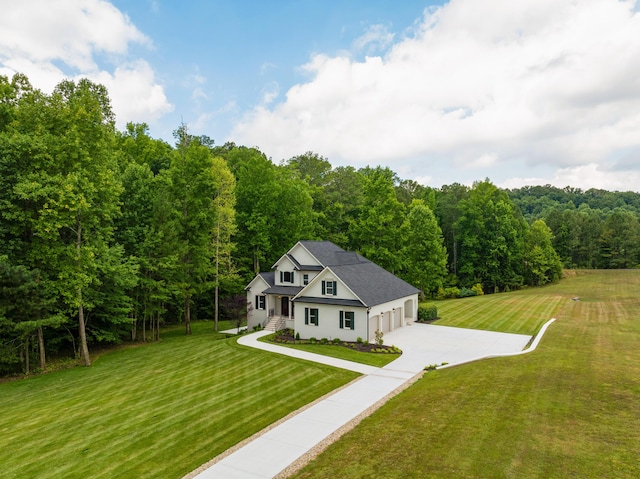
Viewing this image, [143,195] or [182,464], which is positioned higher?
[143,195]

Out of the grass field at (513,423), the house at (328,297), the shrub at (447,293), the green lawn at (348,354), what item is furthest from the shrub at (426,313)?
the shrub at (447,293)

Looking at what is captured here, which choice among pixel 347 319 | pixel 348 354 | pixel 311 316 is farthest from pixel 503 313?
pixel 348 354

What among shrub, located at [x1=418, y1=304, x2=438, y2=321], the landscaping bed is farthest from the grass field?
shrub, located at [x1=418, y1=304, x2=438, y2=321]

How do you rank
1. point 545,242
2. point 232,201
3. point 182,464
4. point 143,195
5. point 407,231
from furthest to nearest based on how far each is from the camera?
point 545,242 < point 407,231 < point 232,201 < point 143,195 < point 182,464

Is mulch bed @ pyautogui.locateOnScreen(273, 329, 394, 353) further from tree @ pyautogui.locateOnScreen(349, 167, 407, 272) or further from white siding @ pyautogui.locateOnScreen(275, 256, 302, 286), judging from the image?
tree @ pyautogui.locateOnScreen(349, 167, 407, 272)

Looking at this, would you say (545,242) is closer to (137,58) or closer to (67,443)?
(137,58)

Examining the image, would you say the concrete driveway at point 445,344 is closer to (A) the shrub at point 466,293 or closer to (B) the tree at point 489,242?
(A) the shrub at point 466,293

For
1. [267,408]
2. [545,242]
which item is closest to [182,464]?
[267,408]
